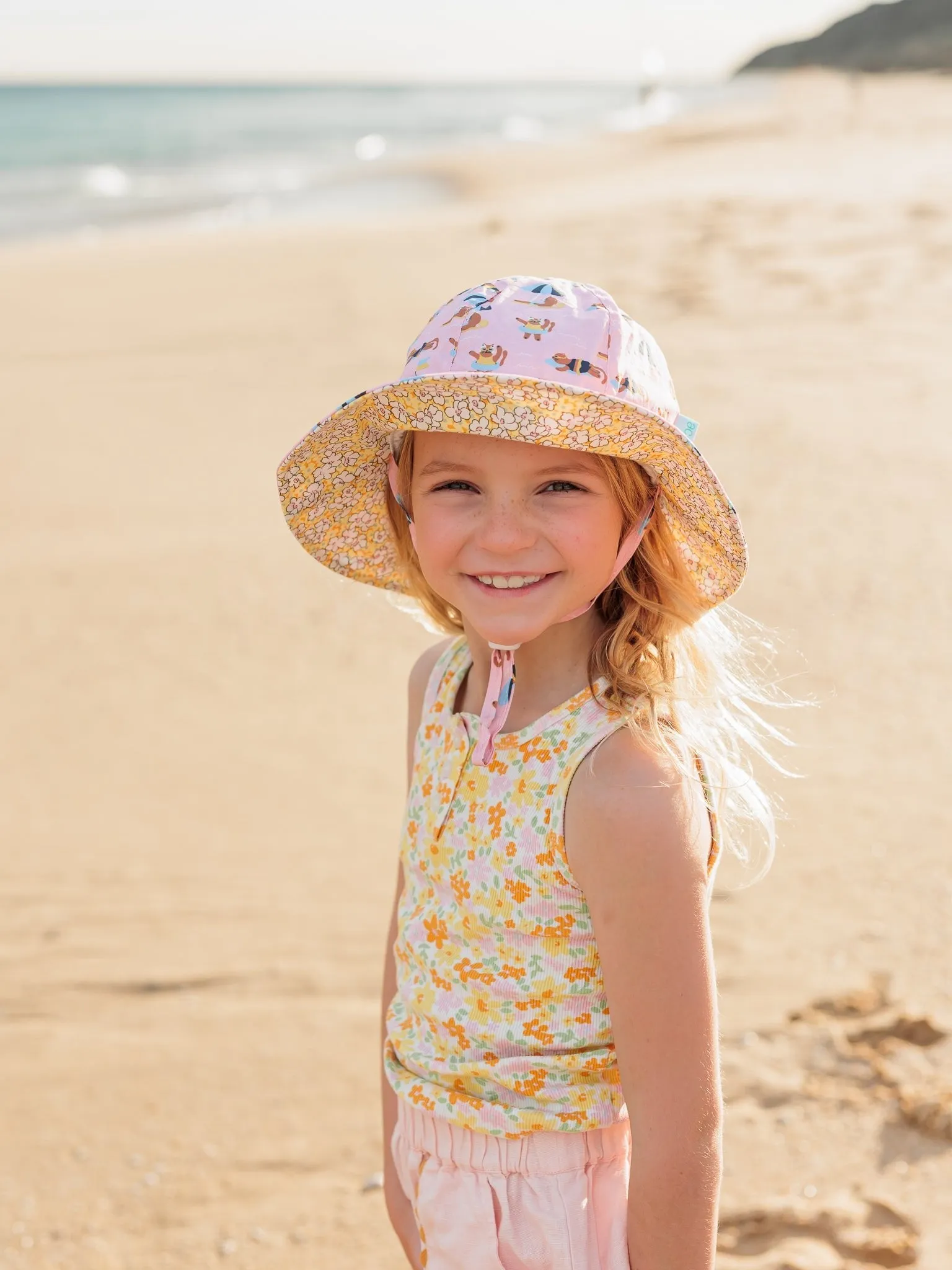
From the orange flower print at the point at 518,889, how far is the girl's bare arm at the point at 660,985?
9 cm

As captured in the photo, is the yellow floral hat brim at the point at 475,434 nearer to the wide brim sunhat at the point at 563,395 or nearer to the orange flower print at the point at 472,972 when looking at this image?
the wide brim sunhat at the point at 563,395

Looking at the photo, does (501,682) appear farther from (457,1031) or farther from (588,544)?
(457,1031)

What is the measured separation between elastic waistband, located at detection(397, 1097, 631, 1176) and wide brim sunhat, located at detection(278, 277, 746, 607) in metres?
0.72

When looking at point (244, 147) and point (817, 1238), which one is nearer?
point (817, 1238)

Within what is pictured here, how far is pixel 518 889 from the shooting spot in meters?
1.67

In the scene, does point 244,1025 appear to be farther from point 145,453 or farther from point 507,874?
point 145,453

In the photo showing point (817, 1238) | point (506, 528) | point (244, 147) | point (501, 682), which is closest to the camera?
point (506, 528)

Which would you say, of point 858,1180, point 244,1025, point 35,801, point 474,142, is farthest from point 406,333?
point 474,142

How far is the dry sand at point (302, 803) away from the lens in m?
2.92

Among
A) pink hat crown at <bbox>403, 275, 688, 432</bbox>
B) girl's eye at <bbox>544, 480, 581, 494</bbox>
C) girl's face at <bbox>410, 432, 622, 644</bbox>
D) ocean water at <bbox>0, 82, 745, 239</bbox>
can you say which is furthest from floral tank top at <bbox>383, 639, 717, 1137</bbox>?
ocean water at <bbox>0, 82, 745, 239</bbox>

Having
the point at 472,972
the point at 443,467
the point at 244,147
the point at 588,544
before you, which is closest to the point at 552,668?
the point at 588,544

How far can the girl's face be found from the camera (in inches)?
65.9

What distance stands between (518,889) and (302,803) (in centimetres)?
288

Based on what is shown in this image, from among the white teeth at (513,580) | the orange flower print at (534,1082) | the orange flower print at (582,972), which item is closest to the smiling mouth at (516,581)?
the white teeth at (513,580)
